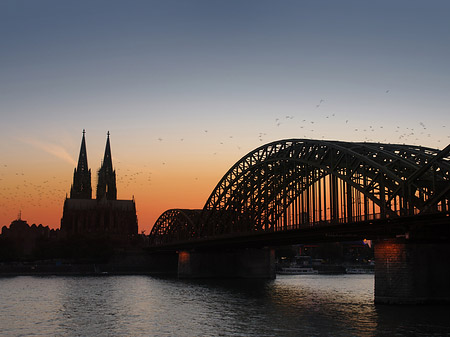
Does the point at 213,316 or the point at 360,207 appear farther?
the point at 360,207

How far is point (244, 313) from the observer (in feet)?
190

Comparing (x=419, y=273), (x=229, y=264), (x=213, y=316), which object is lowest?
(x=213, y=316)

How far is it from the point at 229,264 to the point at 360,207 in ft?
211

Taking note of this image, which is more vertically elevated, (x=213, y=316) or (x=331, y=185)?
(x=331, y=185)

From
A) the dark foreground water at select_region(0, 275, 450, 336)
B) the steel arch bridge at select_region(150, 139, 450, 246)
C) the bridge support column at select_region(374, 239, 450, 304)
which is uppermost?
the steel arch bridge at select_region(150, 139, 450, 246)

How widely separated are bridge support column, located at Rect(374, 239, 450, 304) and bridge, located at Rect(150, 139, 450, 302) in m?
0.10

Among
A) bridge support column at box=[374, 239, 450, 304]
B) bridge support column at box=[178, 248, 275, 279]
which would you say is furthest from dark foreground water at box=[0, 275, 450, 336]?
bridge support column at box=[178, 248, 275, 279]

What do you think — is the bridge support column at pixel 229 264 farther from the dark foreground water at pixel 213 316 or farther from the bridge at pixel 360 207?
the dark foreground water at pixel 213 316

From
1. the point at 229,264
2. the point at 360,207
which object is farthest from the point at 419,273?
the point at 229,264

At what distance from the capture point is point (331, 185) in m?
75.8

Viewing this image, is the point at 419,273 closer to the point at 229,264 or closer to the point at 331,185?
the point at 331,185

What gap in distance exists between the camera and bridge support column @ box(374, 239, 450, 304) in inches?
2254

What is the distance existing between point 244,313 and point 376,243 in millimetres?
16152

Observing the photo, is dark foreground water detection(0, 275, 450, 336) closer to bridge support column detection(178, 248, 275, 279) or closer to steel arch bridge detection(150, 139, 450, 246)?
steel arch bridge detection(150, 139, 450, 246)
